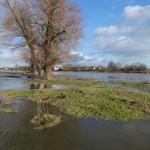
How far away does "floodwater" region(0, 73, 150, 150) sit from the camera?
757 cm

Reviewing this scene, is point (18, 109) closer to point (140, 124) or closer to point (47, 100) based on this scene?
point (47, 100)

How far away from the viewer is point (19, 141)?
25.9ft

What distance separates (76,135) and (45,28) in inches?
1168

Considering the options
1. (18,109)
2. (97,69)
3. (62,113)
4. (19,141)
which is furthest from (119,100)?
(97,69)

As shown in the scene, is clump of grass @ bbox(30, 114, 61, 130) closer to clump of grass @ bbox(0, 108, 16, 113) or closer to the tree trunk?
clump of grass @ bbox(0, 108, 16, 113)

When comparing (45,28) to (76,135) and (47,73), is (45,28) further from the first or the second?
(76,135)

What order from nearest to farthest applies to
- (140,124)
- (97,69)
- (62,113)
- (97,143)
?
(97,143)
(140,124)
(62,113)
(97,69)

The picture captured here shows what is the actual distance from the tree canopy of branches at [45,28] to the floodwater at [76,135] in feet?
86.6

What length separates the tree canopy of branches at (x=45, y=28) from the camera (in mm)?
36250

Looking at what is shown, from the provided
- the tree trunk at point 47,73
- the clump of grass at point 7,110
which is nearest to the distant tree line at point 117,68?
the tree trunk at point 47,73

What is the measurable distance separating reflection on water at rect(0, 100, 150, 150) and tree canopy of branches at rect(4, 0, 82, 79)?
26.6 meters

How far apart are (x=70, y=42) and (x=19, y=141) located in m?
30.0

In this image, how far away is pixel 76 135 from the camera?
28.3ft

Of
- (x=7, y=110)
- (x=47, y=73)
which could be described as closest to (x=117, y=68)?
(x=47, y=73)
